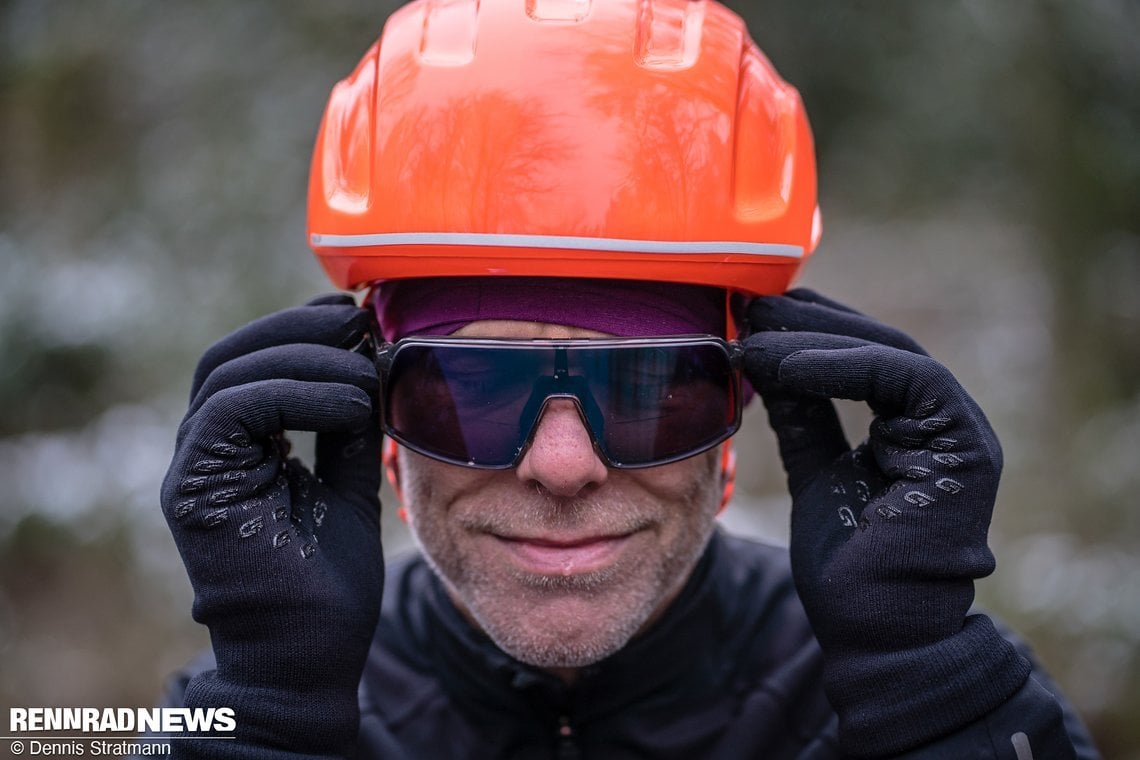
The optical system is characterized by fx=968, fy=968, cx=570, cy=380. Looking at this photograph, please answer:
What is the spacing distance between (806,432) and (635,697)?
71 cm

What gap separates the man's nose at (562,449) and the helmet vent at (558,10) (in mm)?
766

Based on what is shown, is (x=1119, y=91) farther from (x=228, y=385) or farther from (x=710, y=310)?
(x=228, y=385)

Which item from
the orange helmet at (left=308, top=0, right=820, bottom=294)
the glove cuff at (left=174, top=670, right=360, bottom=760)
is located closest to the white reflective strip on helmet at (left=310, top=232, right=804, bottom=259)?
the orange helmet at (left=308, top=0, right=820, bottom=294)

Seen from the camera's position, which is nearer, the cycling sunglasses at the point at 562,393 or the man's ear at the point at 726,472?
the cycling sunglasses at the point at 562,393

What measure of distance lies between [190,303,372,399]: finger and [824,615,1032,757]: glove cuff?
3.97ft

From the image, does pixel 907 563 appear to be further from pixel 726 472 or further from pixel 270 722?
pixel 270 722

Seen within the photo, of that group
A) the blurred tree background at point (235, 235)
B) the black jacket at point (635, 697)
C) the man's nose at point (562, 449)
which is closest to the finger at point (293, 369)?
the man's nose at point (562, 449)

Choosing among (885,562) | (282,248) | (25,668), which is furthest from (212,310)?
(885,562)

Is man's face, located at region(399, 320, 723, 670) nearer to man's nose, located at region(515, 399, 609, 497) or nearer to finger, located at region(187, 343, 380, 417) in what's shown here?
man's nose, located at region(515, 399, 609, 497)

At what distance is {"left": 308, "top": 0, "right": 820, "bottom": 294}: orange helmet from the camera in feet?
5.85

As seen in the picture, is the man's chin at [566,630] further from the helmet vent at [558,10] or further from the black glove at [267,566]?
the helmet vent at [558,10]

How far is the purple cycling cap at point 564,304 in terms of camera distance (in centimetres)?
190

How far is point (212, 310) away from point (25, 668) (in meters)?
2.04

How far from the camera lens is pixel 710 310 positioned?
2037 mm
